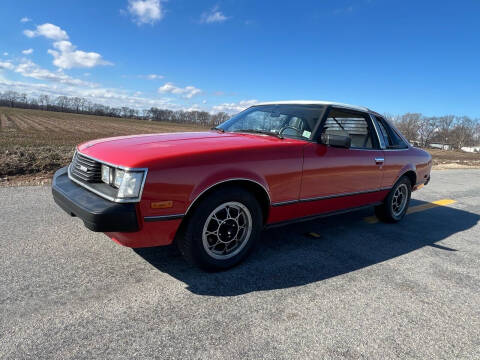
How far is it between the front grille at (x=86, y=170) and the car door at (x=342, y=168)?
1.89m

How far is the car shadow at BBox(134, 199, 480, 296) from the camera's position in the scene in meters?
2.56

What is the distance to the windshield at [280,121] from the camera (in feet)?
10.8

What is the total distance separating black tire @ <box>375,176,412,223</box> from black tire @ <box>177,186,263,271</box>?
2.50m

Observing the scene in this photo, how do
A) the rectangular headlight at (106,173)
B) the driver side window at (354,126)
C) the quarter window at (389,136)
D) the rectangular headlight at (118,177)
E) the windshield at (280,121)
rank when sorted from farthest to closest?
the quarter window at (389,136)
the driver side window at (354,126)
the windshield at (280,121)
the rectangular headlight at (106,173)
the rectangular headlight at (118,177)

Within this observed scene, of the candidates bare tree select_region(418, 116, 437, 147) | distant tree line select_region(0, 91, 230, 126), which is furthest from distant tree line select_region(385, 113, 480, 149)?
distant tree line select_region(0, 91, 230, 126)

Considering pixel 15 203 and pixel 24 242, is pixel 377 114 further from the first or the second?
pixel 15 203

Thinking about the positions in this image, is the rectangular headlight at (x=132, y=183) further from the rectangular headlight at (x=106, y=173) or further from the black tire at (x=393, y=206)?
the black tire at (x=393, y=206)

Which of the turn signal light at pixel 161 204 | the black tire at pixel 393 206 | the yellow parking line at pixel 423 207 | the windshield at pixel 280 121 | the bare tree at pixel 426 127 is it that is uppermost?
the bare tree at pixel 426 127

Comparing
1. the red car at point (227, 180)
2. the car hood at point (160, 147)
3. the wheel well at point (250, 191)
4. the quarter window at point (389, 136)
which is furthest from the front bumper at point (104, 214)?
the quarter window at point (389, 136)

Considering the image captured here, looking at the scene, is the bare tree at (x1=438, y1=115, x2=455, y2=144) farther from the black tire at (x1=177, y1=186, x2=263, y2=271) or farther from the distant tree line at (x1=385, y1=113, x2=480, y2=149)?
the black tire at (x1=177, y1=186, x2=263, y2=271)

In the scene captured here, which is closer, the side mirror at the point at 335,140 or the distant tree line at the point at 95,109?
the side mirror at the point at 335,140

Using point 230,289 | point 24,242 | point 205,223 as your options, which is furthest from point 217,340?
point 24,242

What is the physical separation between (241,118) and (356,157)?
150 centimetres

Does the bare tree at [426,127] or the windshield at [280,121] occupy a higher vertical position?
the bare tree at [426,127]
